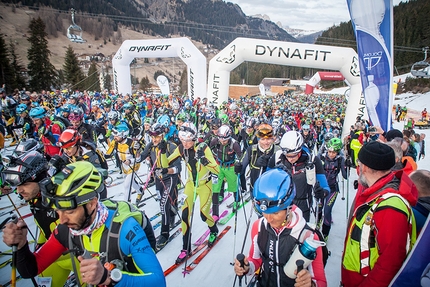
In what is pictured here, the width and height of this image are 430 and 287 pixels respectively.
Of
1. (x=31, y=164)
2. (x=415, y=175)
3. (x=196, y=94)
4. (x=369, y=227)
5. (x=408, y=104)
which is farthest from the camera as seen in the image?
(x=408, y=104)

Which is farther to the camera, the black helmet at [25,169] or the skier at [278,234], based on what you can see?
the black helmet at [25,169]

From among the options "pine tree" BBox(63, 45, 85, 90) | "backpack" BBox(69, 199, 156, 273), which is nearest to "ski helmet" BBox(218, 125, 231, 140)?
"backpack" BBox(69, 199, 156, 273)

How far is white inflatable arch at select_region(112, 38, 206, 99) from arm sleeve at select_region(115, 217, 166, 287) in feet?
52.8

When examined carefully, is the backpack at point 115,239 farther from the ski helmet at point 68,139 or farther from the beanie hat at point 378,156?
the ski helmet at point 68,139

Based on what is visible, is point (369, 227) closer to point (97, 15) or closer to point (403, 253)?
point (403, 253)

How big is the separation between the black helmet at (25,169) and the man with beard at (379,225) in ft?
11.6

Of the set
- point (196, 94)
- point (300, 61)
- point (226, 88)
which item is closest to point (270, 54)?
point (300, 61)

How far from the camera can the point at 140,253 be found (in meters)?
1.99

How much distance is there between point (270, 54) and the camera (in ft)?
48.4

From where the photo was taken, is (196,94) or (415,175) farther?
(196,94)

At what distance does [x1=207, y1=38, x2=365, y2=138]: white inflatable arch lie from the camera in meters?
13.9

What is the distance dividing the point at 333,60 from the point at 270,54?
367 cm

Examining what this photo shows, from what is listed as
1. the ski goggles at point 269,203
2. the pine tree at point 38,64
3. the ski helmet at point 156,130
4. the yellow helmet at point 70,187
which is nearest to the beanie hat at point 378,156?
the ski goggles at point 269,203

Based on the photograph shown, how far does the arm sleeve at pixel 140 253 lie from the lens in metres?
1.91
